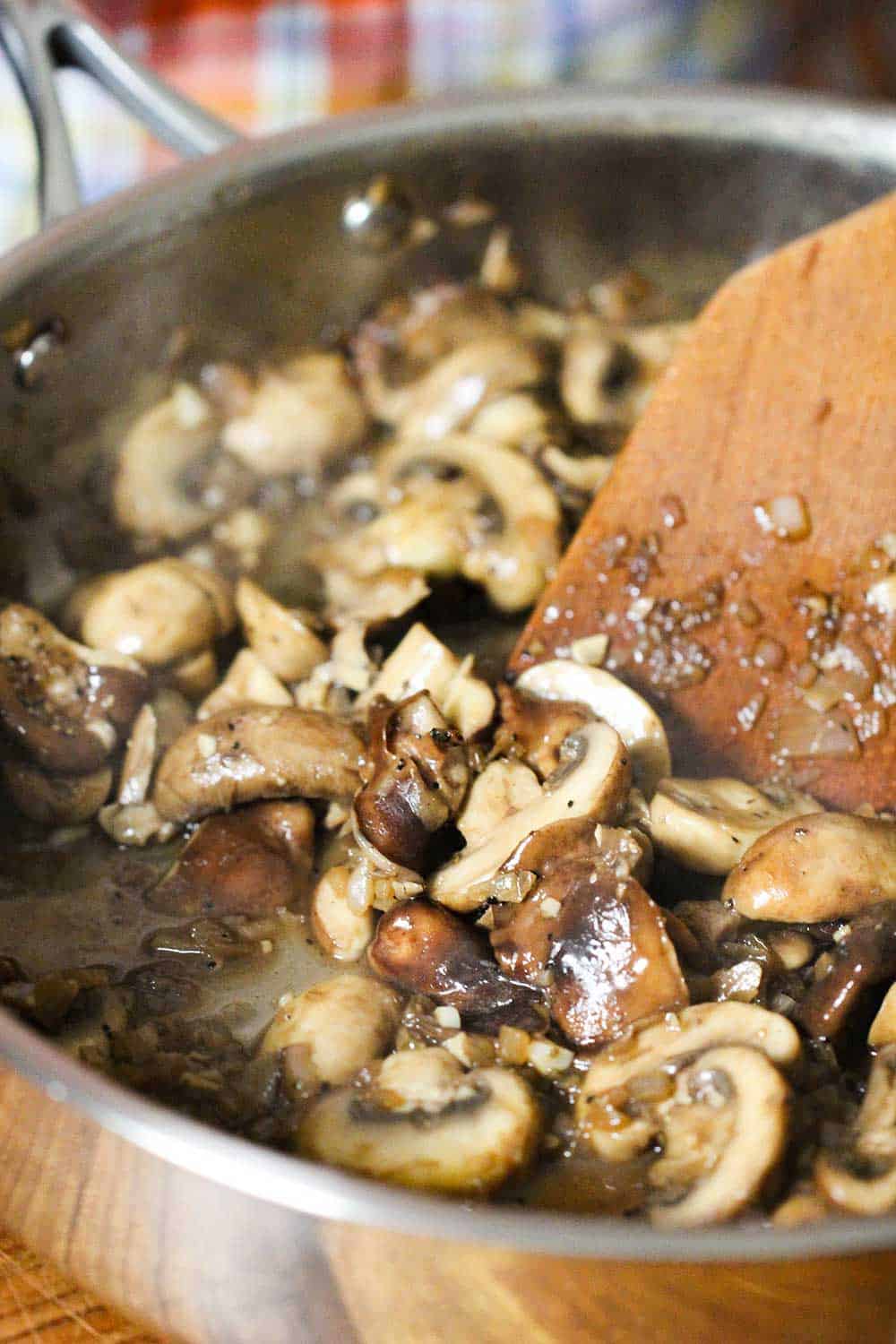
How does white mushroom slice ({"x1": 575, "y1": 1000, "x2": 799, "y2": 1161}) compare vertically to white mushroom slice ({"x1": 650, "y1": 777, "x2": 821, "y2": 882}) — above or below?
above

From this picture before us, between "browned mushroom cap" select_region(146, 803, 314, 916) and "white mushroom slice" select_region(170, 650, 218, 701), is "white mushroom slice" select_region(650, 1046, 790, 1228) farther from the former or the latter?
"white mushroom slice" select_region(170, 650, 218, 701)

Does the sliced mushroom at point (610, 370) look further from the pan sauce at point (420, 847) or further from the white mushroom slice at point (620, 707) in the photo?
the white mushroom slice at point (620, 707)

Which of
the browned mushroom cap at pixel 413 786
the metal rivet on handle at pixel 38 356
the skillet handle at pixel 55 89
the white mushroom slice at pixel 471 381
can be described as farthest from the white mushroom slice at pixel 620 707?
the skillet handle at pixel 55 89

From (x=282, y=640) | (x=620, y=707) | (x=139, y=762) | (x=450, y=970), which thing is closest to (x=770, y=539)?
(x=620, y=707)

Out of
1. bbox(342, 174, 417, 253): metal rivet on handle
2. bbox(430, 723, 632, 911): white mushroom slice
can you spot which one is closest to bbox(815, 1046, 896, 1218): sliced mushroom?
bbox(430, 723, 632, 911): white mushroom slice

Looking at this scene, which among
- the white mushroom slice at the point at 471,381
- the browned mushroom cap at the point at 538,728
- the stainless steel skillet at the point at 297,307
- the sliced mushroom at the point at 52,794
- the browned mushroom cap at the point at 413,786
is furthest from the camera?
the white mushroom slice at the point at 471,381

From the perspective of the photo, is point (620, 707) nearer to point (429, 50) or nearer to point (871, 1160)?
point (871, 1160)
